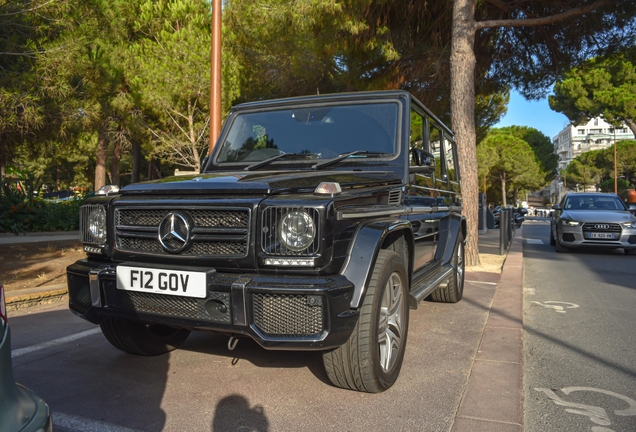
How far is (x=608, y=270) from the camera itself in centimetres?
892

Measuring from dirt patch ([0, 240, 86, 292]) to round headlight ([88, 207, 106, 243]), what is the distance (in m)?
3.55

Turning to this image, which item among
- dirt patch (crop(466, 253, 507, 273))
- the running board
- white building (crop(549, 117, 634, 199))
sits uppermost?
white building (crop(549, 117, 634, 199))

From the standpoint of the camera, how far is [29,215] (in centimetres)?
1210

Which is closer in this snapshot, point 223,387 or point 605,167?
point 223,387

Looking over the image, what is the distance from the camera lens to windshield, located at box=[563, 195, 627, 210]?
12.3 meters

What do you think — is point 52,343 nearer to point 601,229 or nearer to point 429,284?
point 429,284

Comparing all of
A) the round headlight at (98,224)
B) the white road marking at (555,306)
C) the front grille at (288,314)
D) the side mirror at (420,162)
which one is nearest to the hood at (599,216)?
the white road marking at (555,306)

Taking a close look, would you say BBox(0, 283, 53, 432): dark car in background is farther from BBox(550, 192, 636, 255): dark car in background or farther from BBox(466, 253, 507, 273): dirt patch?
BBox(550, 192, 636, 255): dark car in background

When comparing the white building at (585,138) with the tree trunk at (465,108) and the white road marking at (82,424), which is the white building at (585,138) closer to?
the tree trunk at (465,108)

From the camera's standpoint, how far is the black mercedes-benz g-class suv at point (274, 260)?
253 centimetres

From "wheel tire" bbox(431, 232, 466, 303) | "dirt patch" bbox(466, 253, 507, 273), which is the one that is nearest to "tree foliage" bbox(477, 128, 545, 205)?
"dirt patch" bbox(466, 253, 507, 273)

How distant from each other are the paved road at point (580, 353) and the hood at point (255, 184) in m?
1.65

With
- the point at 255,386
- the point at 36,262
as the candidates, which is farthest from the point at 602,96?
the point at 255,386

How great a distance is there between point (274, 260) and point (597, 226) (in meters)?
10.6
